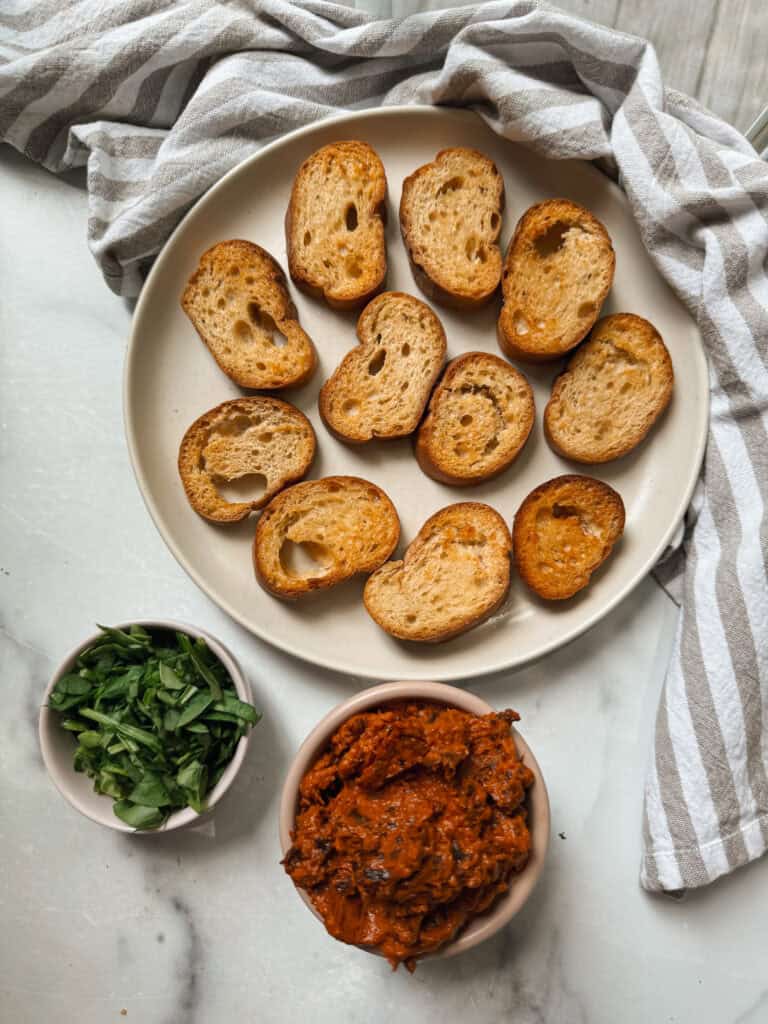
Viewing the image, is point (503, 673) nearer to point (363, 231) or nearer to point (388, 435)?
point (388, 435)

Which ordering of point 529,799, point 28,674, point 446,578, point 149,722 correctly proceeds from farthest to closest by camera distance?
point 28,674 < point 446,578 < point 149,722 < point 529,799

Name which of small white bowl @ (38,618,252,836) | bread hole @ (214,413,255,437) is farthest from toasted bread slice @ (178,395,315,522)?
small white bowl @ (38,618,252,836)

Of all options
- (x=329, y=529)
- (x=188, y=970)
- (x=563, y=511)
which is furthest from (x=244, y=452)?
(x=188, y=970)

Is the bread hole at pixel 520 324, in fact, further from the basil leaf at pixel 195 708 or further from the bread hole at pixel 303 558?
the basil leaf at pixel 195 708

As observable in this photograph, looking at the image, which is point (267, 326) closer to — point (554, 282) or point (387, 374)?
point (387, 374)

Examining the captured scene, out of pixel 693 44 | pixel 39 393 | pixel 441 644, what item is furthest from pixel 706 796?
pixel 39 393
